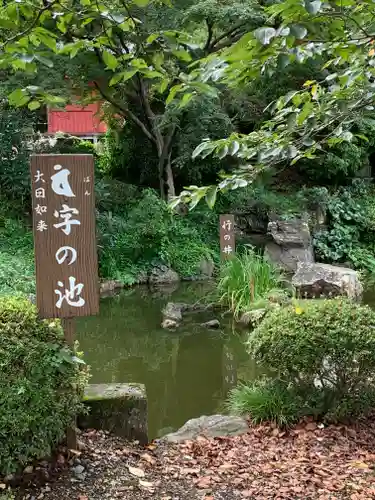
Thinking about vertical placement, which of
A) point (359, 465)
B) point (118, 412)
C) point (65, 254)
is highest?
point (65, 254)

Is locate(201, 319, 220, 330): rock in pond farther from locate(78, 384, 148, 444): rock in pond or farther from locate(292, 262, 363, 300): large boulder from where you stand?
locate(78, 384, 148, 444): rock in pond

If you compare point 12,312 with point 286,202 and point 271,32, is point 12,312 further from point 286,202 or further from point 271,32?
point 286,202

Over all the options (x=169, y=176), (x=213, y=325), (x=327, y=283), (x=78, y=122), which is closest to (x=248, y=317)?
(x=213, y=325)

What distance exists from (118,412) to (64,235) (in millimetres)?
1172

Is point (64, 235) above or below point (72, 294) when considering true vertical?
above

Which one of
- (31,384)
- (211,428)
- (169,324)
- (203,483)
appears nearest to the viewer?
(31,384)

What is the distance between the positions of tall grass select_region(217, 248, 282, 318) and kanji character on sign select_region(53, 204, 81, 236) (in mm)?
4894

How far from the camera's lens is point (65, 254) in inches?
109

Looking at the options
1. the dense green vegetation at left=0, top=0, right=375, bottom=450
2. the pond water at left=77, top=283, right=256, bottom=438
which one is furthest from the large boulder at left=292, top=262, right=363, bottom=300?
the pond water at left=77, top=283, right=256, bottom=438

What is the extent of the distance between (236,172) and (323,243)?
10612 mm

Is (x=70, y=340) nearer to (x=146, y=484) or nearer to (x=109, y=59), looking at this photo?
(x=146, y=484)

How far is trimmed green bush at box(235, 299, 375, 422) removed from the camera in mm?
3484

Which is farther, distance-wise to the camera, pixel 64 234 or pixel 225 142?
pixel 64 234

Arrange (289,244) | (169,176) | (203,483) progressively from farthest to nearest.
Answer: (169,176)
(289,244)
(203,483)
